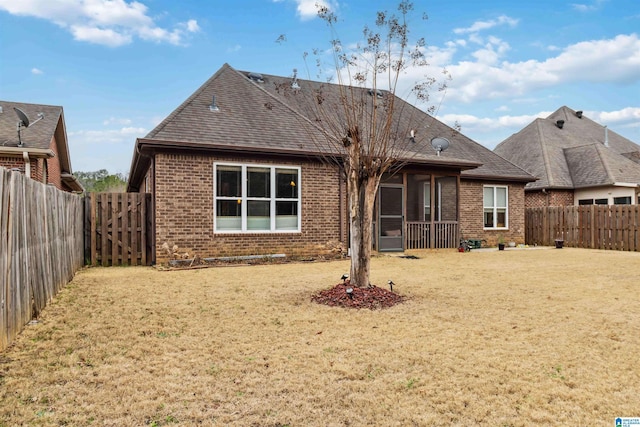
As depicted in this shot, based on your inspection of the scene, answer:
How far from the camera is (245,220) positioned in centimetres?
1137

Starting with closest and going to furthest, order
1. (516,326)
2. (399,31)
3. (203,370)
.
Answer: (203,370)
(516,326)
(399,31)

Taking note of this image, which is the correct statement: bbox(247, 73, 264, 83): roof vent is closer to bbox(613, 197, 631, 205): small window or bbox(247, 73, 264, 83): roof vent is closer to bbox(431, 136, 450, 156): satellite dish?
bbox(431, 136, 450, 156): satellite dish

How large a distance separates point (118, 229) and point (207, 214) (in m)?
2.28

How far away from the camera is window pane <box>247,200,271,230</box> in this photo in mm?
11492

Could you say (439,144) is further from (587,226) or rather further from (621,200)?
(621,200)

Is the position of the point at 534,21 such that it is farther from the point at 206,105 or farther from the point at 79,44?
the point at 79,44

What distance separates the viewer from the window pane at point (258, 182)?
11.5m

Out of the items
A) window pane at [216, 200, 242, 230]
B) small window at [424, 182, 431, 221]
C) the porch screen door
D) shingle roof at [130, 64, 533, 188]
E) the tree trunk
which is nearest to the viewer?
the tree trunk

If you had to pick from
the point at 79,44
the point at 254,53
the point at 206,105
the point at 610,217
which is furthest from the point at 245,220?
the point at 610,217

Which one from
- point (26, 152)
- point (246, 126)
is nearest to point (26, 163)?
point (26, 152)

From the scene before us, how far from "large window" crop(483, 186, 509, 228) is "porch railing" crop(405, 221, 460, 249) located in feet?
8.48

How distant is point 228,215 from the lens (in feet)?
36.8

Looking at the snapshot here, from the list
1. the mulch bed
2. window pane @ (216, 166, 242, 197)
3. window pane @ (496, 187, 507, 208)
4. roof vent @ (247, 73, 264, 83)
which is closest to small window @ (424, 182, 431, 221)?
window pane @ (496, 187, 507, 208)

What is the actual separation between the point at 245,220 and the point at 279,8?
20.2 ft
